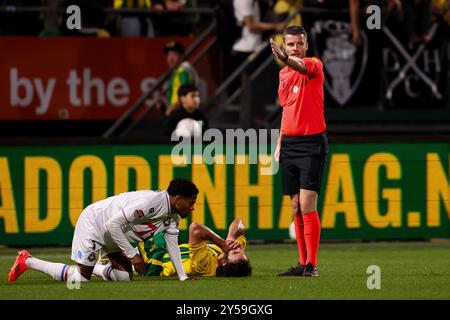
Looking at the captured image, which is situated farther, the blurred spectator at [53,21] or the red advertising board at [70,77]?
the blurred spectator at [53,21]

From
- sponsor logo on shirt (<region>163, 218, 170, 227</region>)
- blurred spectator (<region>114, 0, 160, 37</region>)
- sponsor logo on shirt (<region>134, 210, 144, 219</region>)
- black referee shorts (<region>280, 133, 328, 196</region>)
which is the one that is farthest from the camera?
blurred spectator (<region>114, 0, 160, 37</region>)

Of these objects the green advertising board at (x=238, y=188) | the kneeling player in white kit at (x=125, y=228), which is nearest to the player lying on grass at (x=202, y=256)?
the kneeling player in white kit at (x=125, y=228)

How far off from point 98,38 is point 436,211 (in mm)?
5112

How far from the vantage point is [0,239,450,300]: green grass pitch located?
9969 millimetres

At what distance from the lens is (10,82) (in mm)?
16875

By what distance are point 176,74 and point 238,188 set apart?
6.60ft

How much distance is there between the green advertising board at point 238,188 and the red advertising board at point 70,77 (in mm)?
1704

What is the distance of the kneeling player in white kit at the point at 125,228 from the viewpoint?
35.7ft

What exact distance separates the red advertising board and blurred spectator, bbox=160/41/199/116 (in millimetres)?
322

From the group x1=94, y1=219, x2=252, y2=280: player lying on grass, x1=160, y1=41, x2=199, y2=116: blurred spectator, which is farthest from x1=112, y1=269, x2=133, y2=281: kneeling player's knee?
x1=160, y1=41, x2=199, y2=116: blurred spectator

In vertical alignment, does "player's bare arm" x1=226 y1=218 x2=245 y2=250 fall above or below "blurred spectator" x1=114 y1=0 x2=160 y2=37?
below

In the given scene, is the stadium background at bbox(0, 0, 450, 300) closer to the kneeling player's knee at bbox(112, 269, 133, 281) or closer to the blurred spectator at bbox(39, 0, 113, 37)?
the blurred spectator at bbox(39, 0, 113, 37)

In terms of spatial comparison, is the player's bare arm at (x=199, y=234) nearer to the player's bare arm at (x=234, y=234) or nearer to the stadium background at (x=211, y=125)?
the player's bare arm at (x=234, y=234)
